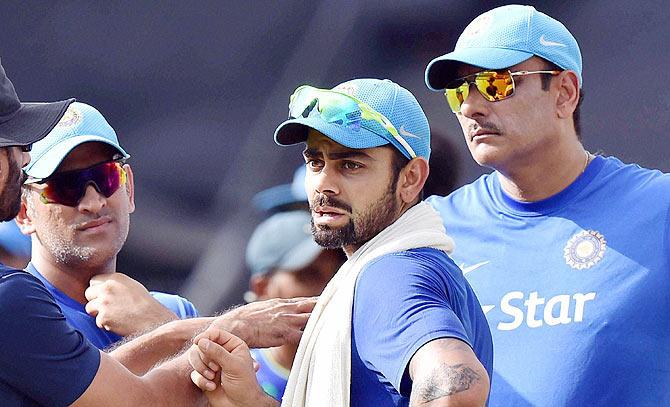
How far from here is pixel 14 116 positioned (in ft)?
8.36

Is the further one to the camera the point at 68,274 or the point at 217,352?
the point at 68,274

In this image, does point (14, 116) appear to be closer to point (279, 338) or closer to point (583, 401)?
point (279, 338)

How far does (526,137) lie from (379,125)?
82 cm

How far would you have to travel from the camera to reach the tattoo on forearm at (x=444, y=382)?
2.18 m

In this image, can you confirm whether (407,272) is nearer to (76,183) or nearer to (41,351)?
(41,351)

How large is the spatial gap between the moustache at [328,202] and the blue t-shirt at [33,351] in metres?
0.61

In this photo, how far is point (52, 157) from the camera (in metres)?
3.26

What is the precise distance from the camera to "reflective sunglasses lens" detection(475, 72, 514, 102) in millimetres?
3348

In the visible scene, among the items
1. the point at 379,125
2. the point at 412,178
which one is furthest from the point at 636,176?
the point at 379,125

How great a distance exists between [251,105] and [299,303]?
1.60 metres

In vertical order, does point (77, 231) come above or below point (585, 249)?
below

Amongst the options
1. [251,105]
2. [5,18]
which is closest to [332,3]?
[251,105]

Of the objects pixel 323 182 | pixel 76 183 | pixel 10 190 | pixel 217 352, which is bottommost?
pixel 76 183

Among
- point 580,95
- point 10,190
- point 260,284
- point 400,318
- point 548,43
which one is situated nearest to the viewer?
point 400,318
